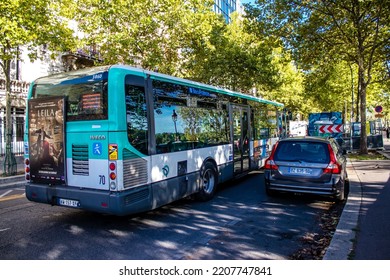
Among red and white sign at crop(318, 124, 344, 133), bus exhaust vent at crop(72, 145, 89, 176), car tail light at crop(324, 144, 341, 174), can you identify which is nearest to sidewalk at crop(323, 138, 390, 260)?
car tail light at crop(324, 144, 341, 174)

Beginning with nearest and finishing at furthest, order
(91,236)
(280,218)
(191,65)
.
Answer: (91,236), (280,218), (191,65)

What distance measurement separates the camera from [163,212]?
682 centimetres

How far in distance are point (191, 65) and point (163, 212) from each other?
1512 cm

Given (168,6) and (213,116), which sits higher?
(168,6)

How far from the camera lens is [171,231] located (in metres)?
5.54

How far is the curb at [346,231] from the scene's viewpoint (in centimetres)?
434

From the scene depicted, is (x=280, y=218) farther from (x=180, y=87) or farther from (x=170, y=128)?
(x=180, y=87)

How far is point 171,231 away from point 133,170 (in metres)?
1.23

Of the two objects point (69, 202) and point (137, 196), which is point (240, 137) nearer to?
point (137, 196)

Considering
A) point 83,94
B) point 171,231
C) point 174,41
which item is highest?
point 174,41

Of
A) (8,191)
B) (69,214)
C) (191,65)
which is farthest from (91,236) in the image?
(191,65)

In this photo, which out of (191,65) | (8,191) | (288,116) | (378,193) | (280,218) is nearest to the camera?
(280,218)

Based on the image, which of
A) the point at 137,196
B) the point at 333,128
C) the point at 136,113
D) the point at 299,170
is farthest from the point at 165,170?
the point at 333,128

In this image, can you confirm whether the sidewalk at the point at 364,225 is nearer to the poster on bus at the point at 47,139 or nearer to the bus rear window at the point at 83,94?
the bus rear window at the point at 83,94
